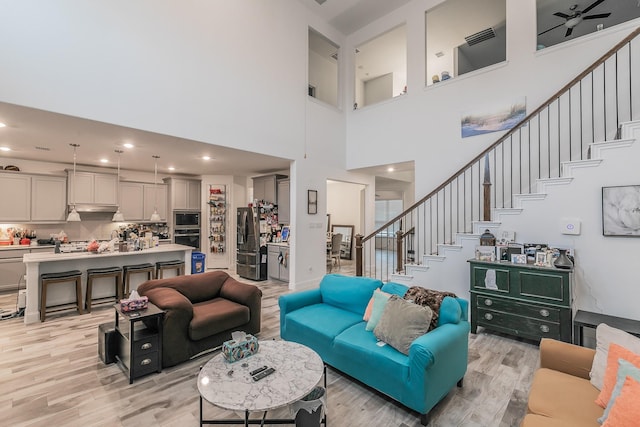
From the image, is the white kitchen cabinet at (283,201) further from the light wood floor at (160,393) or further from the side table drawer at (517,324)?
the side table drawer at (517,324)

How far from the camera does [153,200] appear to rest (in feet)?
25.8

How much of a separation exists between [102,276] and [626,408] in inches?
237

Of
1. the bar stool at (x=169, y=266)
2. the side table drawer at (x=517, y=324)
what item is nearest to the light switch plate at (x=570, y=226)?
the side table drawer at (x=517, y=324)

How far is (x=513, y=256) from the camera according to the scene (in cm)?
363

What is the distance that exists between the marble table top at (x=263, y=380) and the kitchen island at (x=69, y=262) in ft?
12.4

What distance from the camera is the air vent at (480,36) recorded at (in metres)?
6.55

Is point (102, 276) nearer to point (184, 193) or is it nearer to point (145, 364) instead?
point (145, 364)

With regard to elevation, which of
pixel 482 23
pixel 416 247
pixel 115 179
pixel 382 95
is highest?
pixel 482 23

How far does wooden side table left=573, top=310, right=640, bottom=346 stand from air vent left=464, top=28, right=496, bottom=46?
20.7 feet

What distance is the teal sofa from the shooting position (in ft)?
6.87

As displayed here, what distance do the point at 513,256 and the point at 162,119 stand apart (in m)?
5.17

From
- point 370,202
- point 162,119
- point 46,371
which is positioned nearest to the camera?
point 46,371

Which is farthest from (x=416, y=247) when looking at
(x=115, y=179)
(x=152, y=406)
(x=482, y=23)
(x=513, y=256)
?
(x=115, y=179)

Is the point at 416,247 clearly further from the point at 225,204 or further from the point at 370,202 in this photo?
the point at 225,204
